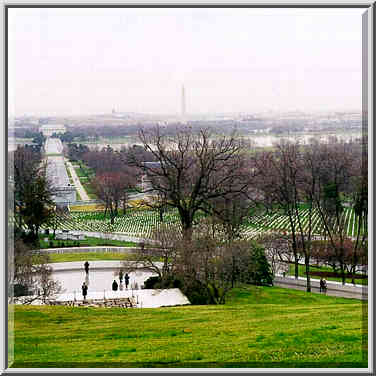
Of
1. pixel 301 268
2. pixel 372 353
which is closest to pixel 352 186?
pixel 372 353

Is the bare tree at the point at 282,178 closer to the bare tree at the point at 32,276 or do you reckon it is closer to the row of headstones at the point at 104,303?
the row of headstones at the point at 104,303

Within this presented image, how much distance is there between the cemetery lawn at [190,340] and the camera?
513cm

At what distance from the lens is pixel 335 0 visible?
17.3ft

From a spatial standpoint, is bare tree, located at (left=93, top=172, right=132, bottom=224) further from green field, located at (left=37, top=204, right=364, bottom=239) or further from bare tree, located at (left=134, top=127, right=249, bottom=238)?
bare tree, located at (left=134, top=127, right=249, bottom=238)

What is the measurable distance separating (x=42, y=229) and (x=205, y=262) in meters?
2.97

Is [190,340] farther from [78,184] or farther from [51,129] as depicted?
[78,184]

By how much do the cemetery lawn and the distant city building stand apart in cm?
239

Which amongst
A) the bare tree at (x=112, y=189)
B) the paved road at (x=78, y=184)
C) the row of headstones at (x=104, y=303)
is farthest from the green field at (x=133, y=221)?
the row of headstones at (x=104, y=303)

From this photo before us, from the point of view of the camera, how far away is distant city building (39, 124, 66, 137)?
742 cm

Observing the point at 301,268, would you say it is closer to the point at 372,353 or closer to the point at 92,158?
the point at 92,158

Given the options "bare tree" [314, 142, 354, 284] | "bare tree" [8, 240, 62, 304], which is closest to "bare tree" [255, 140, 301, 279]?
"bare tree" [314, 142, 354, 284]

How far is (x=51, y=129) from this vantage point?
25.2 ft

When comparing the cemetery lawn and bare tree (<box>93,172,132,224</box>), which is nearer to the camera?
the cemetery lawn

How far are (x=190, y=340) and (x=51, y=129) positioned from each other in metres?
3.74
